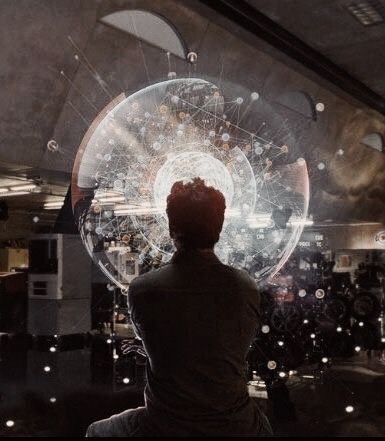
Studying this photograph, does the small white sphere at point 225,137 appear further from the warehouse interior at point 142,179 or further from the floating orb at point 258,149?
the floating orb at point 258,149

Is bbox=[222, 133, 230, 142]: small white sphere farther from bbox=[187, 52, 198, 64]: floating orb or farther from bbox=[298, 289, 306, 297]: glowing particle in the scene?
bbox=[298, 289, 306, 297]: glowing particle

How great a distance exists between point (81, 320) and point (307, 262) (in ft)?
15.0

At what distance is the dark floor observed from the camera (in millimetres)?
5117

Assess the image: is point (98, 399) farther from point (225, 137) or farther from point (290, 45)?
point (290, 45)

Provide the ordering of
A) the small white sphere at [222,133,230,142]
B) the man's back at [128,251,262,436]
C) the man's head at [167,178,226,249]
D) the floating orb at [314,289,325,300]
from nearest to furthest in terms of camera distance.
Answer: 1. the man's back at [128,251,262,436]
2. the man's head at [167,178,226,249]
3. the small white sphere at [222,133,230,142]
4. the floating orb at [314,289,325,300]

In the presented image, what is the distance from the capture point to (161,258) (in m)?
4.42

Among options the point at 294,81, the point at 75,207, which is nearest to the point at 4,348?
the point at 75,207

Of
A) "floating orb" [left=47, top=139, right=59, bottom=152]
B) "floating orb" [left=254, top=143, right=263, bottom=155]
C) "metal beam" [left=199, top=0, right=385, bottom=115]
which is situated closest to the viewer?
"floating orb" [left=47, top=139, right=59, bottom=152]

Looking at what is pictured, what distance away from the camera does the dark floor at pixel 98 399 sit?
512cm

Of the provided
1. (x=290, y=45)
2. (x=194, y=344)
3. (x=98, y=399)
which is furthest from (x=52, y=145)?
(x=194, y=344)

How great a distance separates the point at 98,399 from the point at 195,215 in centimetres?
470

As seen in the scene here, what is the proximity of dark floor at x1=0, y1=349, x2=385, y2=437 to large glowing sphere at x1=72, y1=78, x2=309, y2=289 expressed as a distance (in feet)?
4.44

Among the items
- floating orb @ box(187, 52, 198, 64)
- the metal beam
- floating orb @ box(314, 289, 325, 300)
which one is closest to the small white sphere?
floating orb @ box(187, 52, 198, 64)

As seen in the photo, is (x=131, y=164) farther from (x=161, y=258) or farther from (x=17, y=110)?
(x=17, y=110)
